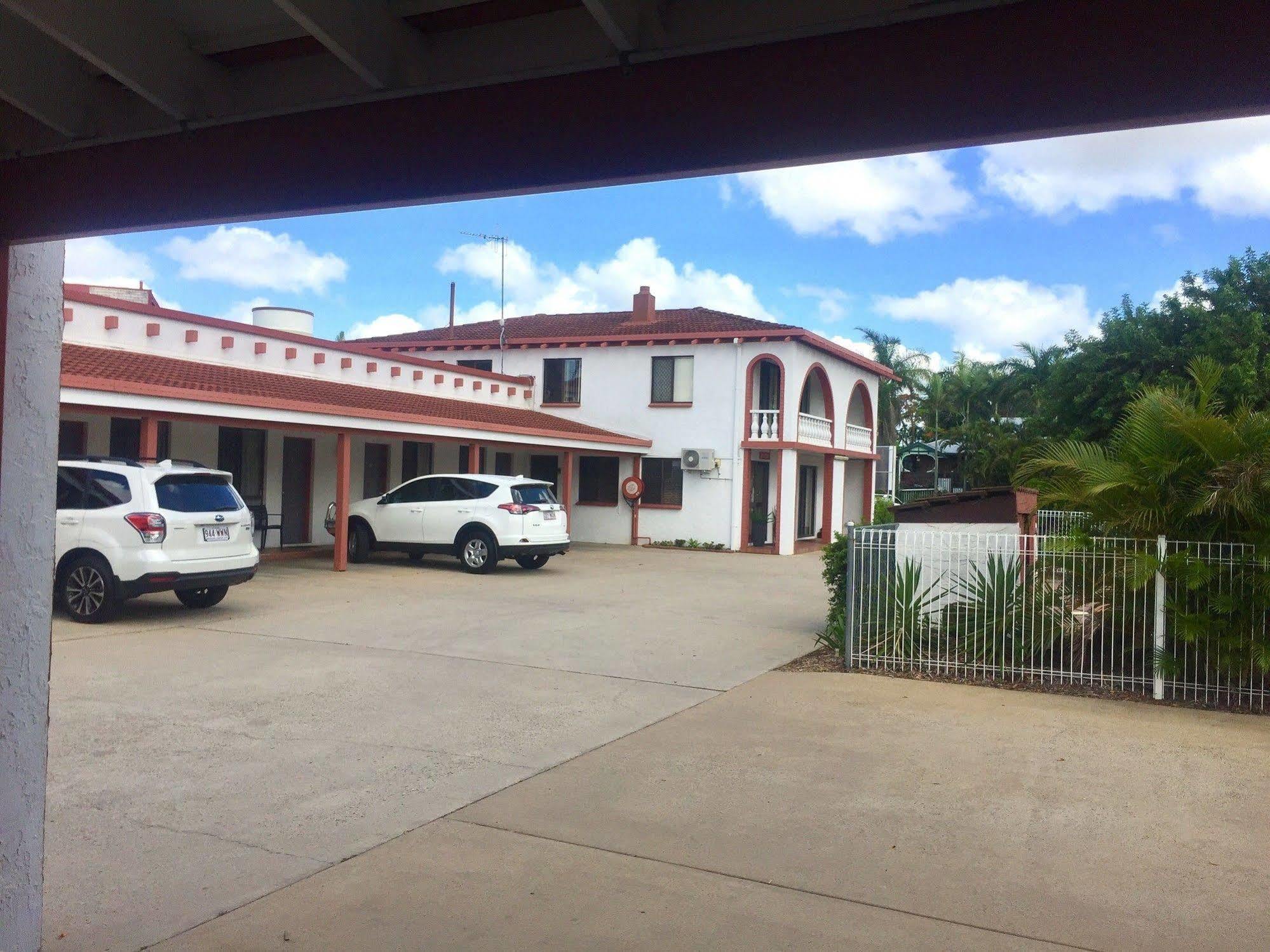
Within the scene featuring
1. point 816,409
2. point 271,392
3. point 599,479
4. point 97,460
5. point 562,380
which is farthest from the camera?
point 816,409

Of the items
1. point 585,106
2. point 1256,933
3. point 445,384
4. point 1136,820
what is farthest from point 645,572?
point 585,106

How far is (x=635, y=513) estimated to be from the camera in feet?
94.1

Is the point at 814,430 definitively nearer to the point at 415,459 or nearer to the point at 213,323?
the point at 415,459

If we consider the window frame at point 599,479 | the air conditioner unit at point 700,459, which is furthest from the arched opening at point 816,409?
the window frame at point 599,479

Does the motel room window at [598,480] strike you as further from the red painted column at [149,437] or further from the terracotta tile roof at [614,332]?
the red painted column at [149,437]

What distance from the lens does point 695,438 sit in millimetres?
28062

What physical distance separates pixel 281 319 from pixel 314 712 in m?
18.1

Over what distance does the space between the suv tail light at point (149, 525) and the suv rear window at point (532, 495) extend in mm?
7623

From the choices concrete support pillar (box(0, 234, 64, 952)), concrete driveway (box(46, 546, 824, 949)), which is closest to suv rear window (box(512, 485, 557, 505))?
concrete driveway (box(46, 546, 824, 949))

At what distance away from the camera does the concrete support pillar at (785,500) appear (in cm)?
2736

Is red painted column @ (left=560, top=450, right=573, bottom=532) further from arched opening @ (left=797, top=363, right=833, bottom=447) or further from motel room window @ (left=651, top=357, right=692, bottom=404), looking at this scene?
arched opening @ (left=797, top=363, right=833, bottom=447)

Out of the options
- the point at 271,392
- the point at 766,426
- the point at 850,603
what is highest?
the point at 766,426

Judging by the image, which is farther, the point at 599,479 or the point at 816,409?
the point at 816,409

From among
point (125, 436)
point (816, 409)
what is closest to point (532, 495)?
point (125, 436)
